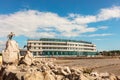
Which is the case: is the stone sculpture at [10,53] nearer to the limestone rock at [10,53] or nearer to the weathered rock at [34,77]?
the limestone rock at [10,53]

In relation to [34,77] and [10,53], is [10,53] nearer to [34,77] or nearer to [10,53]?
[10,53]

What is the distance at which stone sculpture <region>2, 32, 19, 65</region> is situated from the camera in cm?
1620

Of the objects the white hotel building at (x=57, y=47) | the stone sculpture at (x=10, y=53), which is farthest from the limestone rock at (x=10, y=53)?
the white hotel building at (x=57, y=47)

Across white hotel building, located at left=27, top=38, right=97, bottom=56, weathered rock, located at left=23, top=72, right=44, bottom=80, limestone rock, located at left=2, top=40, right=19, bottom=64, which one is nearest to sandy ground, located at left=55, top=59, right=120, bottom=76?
limestone rock, located at left=2, top=40, right=19, bottom=64

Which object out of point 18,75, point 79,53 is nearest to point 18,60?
point 18,75

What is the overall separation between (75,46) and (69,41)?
424 cm

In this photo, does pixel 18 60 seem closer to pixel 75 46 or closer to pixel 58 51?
pixel 58 51

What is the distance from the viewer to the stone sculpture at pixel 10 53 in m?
16.2

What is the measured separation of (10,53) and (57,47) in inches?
3455

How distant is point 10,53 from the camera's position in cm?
1636

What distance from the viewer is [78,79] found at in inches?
315

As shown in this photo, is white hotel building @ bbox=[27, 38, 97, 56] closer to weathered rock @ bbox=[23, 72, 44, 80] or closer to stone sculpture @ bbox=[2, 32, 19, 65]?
stone sculpture @ bbox=[2, 32, 19, 65]

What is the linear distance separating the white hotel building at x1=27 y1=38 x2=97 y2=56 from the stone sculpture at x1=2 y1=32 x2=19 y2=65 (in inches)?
2995

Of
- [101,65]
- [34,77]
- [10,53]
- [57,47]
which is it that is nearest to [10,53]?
[10,53]
